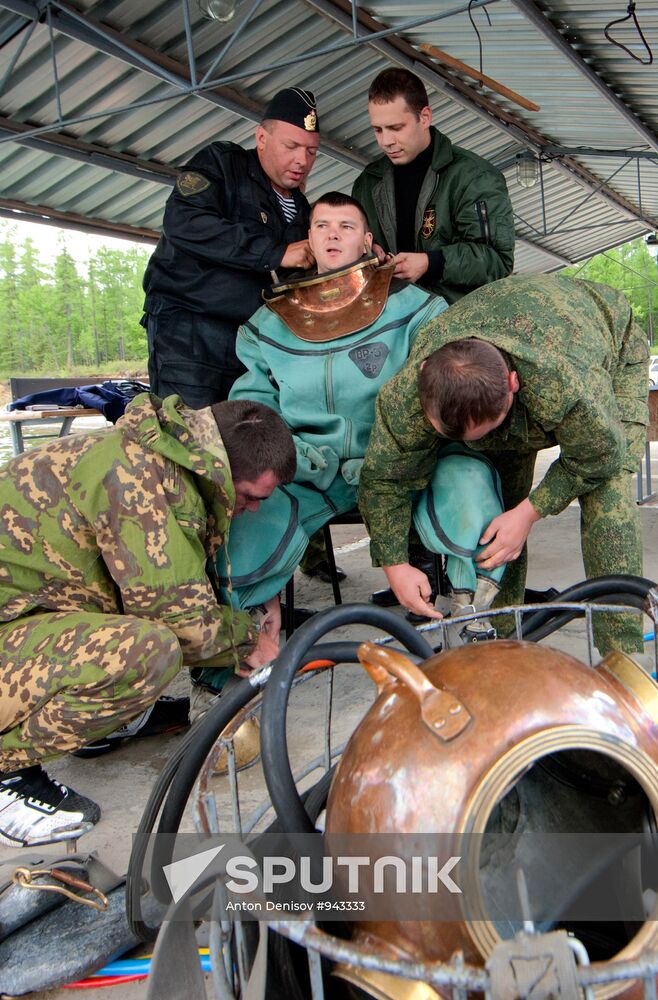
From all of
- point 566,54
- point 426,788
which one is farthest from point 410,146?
point 566,54

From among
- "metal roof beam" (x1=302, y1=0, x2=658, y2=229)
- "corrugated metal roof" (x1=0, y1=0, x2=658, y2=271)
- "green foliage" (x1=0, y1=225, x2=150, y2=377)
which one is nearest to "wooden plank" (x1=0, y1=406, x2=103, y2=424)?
"corrugated metal roof" (x1=0, y1=0, x2=658, y2=271)

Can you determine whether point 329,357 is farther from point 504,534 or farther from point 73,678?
point 73,678

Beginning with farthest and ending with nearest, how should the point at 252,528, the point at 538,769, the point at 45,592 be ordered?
the point at 252,528 → the point at 45,592 → the point at 538,769

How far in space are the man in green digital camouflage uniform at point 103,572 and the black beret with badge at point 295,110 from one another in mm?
1417

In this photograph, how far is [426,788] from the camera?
0.91m

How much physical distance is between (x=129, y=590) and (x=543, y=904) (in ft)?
4.12

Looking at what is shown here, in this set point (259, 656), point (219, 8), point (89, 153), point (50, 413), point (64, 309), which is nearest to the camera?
point (259, 656)

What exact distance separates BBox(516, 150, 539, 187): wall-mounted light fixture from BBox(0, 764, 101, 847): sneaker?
916 centimetres

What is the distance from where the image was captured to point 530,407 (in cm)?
222

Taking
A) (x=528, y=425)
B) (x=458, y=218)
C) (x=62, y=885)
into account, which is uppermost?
(x=458, y=218)

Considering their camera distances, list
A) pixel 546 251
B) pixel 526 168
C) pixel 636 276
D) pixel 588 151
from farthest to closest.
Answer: pixel 636 276 → pixel 546 251 → pixel 526 168 → pixel 588 151

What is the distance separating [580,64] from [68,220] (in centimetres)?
414

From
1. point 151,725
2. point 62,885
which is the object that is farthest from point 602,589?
point 151,725

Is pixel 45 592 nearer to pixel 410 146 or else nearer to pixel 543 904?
pixel 543 904
